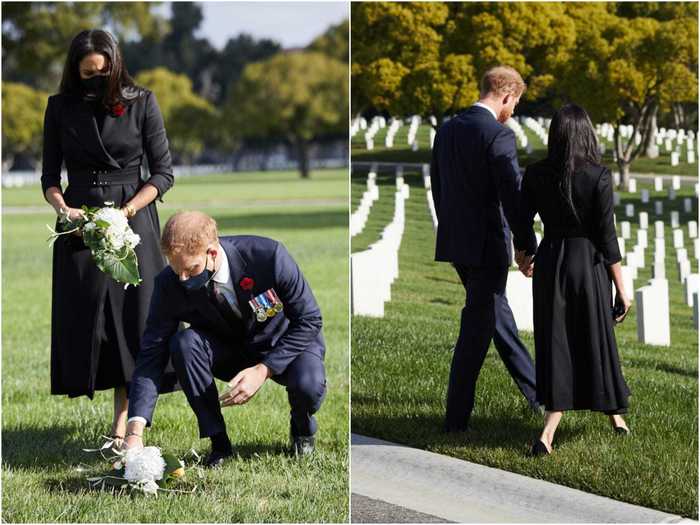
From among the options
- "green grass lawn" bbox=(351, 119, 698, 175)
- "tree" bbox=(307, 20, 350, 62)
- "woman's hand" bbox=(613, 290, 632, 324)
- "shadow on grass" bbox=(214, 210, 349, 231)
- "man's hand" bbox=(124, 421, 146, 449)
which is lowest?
"shadow on grass" bbox=(214, 210, 349, 231)

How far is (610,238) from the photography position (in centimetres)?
469

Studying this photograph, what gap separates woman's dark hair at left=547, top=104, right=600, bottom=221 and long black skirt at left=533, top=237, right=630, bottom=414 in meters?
0.21

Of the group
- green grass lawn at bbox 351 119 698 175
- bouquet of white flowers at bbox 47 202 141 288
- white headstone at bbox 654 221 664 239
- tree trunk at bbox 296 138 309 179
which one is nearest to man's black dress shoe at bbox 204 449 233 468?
bouquet of white flowers at bbox 47 202 141 288

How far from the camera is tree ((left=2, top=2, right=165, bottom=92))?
25.3 m

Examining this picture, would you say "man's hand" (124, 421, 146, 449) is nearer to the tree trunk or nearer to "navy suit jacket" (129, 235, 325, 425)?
"navy suit jacket" (129, 235, 325, 425)

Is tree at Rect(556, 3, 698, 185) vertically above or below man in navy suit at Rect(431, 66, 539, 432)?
above

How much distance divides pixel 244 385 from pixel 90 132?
4.36 feet

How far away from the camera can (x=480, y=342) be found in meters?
5.12

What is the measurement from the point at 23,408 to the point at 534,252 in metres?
3.07

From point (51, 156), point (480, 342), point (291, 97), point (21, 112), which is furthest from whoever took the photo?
point (291, 97)

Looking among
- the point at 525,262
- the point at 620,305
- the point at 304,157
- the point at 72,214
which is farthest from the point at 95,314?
the point at 304,157

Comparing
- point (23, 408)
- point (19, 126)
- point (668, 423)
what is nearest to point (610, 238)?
point (668, 423)

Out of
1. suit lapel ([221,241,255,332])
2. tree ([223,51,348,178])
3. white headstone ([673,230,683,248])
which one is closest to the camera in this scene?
suit lapel ([221,241,255,332])

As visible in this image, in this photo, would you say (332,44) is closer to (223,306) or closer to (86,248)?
(86,248)
